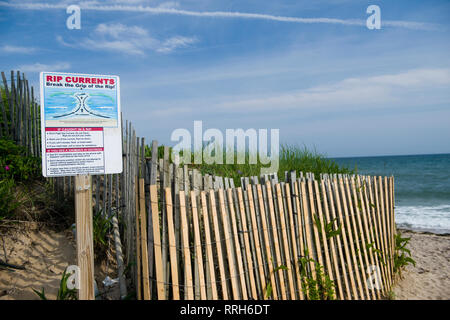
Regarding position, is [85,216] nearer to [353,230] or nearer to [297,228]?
[297,228]

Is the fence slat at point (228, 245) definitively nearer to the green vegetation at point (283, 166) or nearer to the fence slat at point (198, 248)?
the fence slat at point (198, 248)

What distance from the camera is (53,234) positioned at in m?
5.03

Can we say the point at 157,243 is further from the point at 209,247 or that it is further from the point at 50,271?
the point at 50,271

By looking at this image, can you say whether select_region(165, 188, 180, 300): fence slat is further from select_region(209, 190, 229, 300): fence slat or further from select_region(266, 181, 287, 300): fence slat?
select_region(266, 181, 287, 300): fence slat

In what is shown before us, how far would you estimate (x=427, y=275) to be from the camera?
5543mm

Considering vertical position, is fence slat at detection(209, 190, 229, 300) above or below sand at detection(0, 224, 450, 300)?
above

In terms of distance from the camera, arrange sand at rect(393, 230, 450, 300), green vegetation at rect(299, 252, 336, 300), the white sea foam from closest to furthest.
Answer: green vegetation at rect(299, 252, 336, 300)
sand at rect(393, 230, 450, 300)
the white sea foam

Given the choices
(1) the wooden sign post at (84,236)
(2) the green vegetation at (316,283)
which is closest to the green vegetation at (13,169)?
(1) the wooden sign post at (84,236)

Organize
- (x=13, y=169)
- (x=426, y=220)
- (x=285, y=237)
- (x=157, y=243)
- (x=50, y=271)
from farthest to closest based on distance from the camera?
(x=426, y=220) < (x=13, y=169) < (x=50, y=271) < (x=285, y=237) < (x=157, y=243)

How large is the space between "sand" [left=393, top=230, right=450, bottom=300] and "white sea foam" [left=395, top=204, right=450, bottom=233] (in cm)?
259

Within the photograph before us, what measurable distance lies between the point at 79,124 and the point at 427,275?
589 cm

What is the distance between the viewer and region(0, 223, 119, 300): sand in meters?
3.92

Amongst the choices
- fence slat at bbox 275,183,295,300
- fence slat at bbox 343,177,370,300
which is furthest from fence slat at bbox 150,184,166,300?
fence slat at bbox 343,177,370,300

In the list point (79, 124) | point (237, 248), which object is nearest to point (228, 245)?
point (237, 248)
